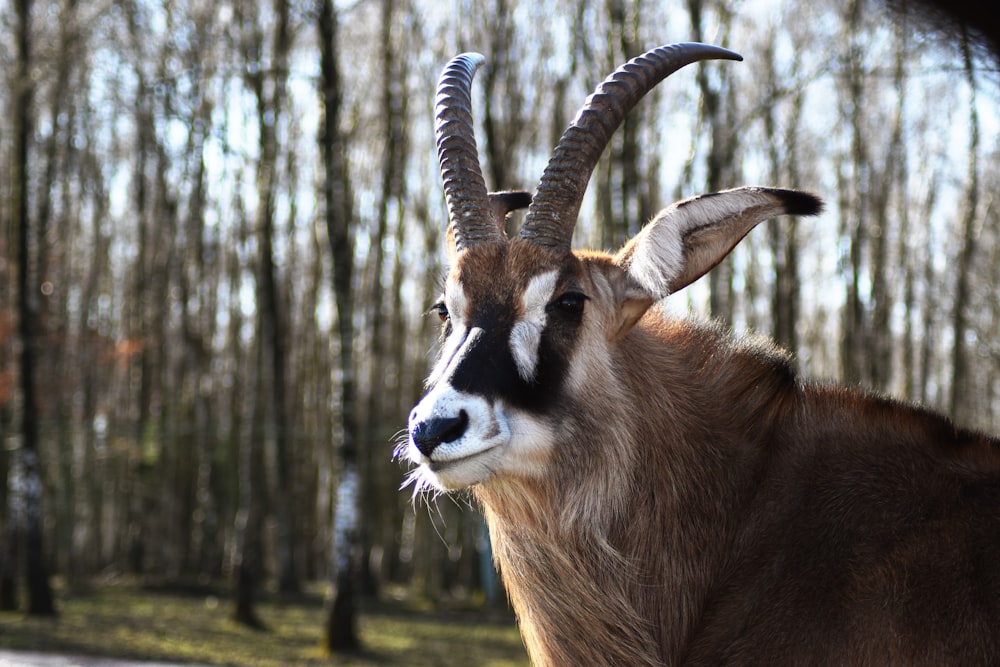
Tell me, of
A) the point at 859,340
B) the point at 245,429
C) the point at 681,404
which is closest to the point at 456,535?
the point at 245,429

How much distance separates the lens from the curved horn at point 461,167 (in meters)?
4.36

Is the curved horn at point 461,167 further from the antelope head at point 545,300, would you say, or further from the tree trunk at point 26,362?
the tree trunk at point 26,362

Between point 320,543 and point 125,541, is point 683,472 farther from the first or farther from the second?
point 320,543

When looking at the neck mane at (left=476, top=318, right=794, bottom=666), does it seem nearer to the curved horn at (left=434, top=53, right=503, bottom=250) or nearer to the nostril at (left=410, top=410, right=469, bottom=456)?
the nostril at (left=410, top=410, right=469, bottom=456)

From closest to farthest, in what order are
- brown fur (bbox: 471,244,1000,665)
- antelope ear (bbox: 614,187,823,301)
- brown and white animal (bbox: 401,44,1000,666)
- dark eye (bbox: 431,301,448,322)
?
1. brown fur (bbox: 471,244,1000,665)
2. brown and white animal (bbox: 401,44,1000,666)
3. antelope ear (bbox: 614,187,823,301)
4. dark eye (bbox: 431,301,448,322)

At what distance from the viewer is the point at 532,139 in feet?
85.3

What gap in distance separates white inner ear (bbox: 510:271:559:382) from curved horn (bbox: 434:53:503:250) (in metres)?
0.42

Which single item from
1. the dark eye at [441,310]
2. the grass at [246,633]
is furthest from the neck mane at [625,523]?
the grass at [246,633]

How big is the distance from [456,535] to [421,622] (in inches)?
299

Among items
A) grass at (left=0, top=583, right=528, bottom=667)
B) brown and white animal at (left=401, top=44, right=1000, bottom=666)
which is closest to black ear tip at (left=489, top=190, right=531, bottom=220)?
brown and white animal at (left=401, top=44, right=1000, bottom=666)

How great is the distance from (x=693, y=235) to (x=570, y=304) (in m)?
0.59

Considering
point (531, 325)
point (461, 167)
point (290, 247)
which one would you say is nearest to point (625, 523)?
point (531, 325)

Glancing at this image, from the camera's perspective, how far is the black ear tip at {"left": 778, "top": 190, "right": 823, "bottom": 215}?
3.81 metres

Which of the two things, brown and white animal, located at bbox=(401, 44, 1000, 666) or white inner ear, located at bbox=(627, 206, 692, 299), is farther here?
white inner ear, located at bbox=(627, 206, 692, 299)
